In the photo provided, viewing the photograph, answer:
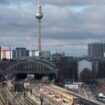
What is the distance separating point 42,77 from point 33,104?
2532 inches

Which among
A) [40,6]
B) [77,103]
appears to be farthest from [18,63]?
[77,103]

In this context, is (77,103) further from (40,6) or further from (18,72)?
(40,6)

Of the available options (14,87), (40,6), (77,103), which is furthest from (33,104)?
(40,6)

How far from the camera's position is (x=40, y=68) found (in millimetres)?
114438

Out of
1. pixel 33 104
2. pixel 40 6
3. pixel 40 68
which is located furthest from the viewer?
pixel 40 6

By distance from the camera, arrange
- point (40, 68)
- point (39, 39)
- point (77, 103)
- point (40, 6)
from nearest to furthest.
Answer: point (77, 103) < point (40, 68) < point (39, 39) < point (40, 6)

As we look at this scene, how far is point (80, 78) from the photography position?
4569 inches

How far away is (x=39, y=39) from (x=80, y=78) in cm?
4153

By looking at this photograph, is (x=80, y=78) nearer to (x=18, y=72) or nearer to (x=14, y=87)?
(x=18, y=72)

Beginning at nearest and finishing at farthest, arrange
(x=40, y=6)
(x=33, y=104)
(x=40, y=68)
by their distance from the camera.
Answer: (x=33, y=104) → (x=40, y=68) → (x=40, y=6)

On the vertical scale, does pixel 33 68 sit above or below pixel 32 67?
below

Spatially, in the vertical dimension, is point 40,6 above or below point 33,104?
above

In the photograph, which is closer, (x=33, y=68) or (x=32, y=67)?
(x=33, y=68)

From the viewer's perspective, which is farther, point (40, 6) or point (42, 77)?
point (40, 6)
